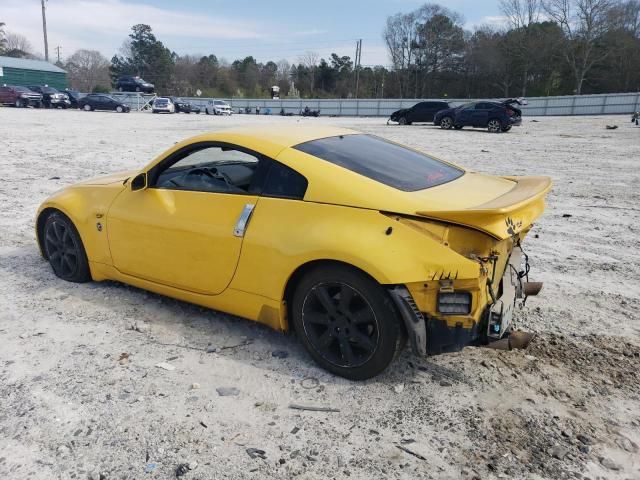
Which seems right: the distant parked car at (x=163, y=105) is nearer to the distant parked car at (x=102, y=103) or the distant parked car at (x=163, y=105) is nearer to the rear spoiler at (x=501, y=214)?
the distant parked car at (x=102, y=103)

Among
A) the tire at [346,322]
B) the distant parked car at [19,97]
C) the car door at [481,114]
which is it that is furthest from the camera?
the distant parked car at [19,97]

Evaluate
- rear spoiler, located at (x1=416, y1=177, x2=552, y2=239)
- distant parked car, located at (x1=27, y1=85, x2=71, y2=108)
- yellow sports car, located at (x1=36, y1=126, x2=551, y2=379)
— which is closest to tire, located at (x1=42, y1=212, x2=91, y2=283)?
yellow sports car, located at (x1=36, y1=126, x2=551, y2=379)

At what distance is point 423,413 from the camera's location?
279 centimetres

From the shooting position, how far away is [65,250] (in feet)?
14.9

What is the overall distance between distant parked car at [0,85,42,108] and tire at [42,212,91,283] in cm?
4337

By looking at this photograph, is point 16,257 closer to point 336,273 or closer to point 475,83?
point 336,273

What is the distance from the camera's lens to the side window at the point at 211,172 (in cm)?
345

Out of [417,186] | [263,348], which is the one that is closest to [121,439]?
[263,348]

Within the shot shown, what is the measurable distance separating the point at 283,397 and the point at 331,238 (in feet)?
3.20

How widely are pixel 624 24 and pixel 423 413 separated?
2959 inches

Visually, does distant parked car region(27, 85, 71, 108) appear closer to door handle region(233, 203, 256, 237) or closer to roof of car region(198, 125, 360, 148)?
roof of car region(198, 125, 360, 148)

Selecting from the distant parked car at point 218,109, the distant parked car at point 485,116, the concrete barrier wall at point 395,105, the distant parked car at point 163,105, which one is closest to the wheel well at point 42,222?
the distant parked car at point 485,116

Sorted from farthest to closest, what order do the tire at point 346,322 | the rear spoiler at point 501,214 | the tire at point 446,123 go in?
the tire at point 446,123 → the tire at point 346,322 → the rear spoiler at point 501,214

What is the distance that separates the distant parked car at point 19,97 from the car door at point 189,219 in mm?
44384
